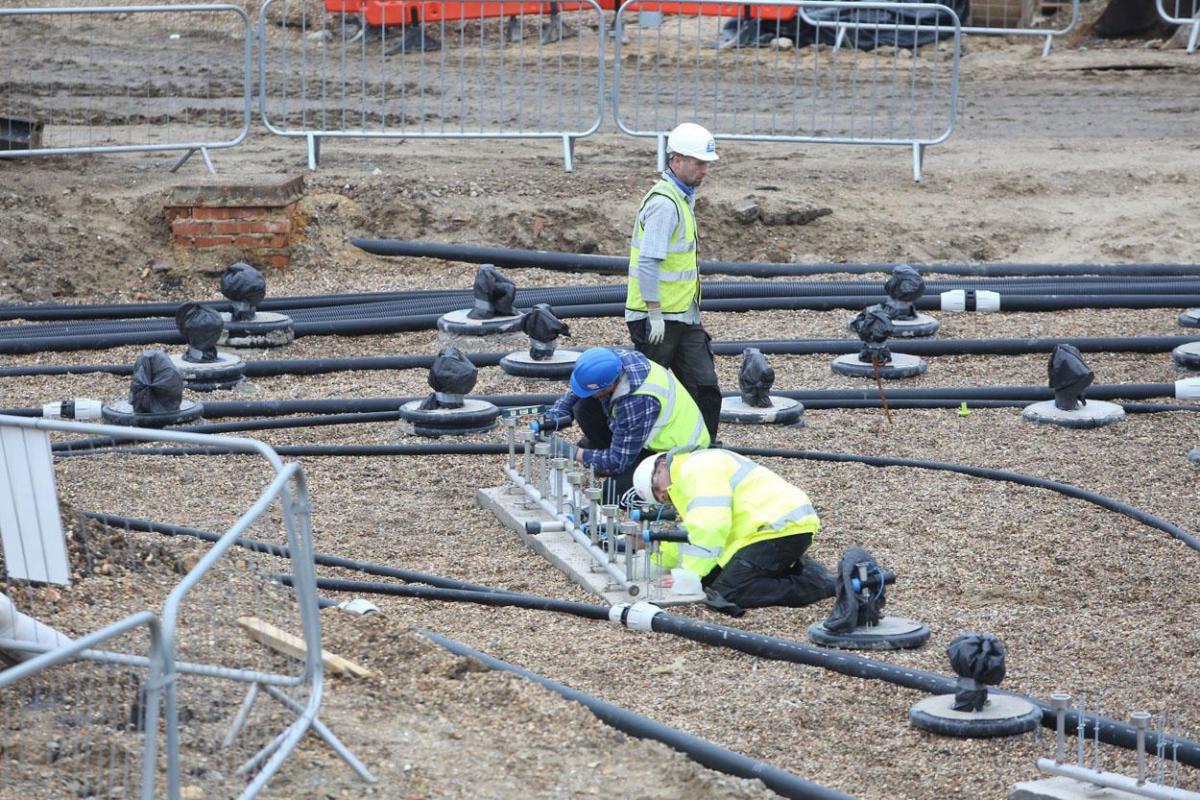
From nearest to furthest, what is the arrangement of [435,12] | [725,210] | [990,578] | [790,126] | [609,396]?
[990,578], [609,396], [725,210], [790,126], [435,12]

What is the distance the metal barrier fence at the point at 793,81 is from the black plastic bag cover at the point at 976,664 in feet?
31.8

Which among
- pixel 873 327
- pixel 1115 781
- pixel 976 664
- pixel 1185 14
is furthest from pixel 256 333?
pixel 1185 14

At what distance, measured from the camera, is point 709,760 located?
223 inches

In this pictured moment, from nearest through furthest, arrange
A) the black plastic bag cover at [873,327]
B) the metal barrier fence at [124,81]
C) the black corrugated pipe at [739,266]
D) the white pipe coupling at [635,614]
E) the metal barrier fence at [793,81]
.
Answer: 1. the white pipe coupling at [635,614]
2. the black plastic bag cover at [873,327]
3. the black corrugated pipe at [739,266]
4. the metal barrier fence at [124,81]
5. the metal barrier fence at [793,81]

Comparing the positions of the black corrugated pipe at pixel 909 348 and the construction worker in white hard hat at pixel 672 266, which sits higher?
the construction worker in white hard hat at pixel 672 266

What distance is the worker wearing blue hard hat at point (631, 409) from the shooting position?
325 inches

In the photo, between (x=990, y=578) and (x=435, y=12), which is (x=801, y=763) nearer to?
(x=990, y=578)

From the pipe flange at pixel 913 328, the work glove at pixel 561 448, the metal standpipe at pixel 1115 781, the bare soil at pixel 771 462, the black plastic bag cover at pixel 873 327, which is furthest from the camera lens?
the pipe flange at pixel 913 328

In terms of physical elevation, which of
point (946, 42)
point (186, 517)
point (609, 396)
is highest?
point (946, 42)

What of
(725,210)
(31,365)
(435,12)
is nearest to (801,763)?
(31,365)

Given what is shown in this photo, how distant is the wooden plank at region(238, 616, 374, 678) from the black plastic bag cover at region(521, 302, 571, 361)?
16.7 feet

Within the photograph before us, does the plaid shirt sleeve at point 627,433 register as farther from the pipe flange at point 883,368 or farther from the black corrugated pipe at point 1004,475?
the pipe flange at point 883,368

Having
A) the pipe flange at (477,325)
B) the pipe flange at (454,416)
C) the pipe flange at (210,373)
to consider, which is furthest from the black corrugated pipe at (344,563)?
the pipe flange at (477,325)

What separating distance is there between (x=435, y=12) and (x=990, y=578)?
1411cm
